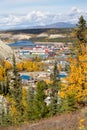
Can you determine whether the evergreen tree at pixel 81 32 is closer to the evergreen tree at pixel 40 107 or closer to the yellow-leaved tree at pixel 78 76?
the yellow-leaved tree at pixel 78 76

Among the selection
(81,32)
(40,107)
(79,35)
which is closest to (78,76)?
(79,35)

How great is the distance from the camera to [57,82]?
5916 cm

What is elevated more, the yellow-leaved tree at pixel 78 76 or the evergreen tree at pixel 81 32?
the evergreen tree at pixel 81 32

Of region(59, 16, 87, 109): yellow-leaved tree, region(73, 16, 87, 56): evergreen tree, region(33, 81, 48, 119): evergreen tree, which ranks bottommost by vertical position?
region(33, 81, 48, 119): evergreen tree

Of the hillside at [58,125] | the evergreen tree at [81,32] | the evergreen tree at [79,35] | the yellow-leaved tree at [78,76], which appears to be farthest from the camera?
the evergreen tree at [81,32]

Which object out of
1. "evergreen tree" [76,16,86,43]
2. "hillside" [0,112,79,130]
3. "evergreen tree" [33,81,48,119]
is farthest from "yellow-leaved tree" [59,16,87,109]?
"hillside" [0,112,79,130]

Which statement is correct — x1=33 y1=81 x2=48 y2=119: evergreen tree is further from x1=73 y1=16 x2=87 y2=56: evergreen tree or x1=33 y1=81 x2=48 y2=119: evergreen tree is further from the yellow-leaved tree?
x1=73 y1=16 x2=87 y2=56: evergreen tree

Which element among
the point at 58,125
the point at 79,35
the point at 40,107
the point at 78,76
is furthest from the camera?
the point at 40,107

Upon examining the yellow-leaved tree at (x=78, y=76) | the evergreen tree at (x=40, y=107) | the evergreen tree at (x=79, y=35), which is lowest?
the evergreen tree at (x=40, y=107)

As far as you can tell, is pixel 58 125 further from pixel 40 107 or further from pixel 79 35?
pixel 40 107

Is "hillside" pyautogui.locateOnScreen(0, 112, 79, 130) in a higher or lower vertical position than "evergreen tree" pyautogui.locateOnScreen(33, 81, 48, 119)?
higher

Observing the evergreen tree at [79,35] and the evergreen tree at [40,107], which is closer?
the evergreen tree at [79,35]

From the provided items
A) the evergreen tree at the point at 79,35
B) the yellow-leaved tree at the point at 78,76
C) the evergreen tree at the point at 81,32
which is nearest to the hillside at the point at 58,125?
the yellow-leaved tree at the point at 78,76

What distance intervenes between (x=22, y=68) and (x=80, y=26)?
137 metres
